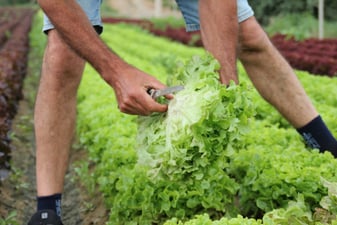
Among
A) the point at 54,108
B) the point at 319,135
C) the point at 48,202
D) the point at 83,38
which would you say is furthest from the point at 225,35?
the point at 48,202

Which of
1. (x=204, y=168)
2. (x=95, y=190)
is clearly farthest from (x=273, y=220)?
(x=95, y=190)

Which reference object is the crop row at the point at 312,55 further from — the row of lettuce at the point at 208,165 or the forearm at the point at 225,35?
the forearm at the point at 225,35

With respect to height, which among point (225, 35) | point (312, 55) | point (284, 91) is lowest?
point (312, 55)

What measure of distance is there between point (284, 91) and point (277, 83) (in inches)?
2.4

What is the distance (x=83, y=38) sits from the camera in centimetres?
260

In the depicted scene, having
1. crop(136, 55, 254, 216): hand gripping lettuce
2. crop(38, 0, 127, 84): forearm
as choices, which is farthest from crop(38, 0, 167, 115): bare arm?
crop(136, 55, 254, 216): hand gripping lettuce

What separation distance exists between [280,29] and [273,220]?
22343 mm

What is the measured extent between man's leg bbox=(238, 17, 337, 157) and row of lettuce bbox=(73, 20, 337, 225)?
0.13 metres

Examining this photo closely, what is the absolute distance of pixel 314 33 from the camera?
23344 millimetres

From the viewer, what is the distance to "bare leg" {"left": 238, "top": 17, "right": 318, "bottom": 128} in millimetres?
3609

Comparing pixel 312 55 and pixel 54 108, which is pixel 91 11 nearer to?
pixel 54 108

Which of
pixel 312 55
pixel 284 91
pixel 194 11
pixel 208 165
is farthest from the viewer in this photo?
pixel 312 55

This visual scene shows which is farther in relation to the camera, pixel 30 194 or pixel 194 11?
pixel 30 194

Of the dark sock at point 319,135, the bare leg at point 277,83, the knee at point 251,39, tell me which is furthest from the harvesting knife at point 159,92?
the dark sock at point 319,135
